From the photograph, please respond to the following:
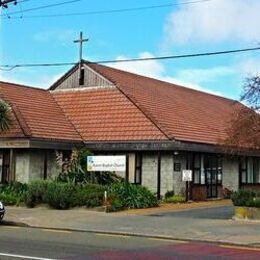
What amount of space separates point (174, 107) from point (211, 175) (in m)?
4.53

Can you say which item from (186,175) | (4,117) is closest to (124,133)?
(186,175)

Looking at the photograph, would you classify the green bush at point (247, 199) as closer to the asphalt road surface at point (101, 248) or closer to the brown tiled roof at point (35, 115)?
the asphalt road surface at point (101, 248)

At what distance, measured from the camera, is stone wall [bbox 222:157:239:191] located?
35.8 meters

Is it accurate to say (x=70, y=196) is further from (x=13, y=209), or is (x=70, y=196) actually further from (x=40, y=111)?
(x=40, y=111)

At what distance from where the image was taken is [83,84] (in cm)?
3762

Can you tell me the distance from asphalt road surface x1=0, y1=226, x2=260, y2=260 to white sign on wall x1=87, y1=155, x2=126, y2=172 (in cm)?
858

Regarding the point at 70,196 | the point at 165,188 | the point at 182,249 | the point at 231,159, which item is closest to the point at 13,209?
the point at 70,196

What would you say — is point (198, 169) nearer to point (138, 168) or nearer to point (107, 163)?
point (138, 168)

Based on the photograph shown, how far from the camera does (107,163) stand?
88.7 feet

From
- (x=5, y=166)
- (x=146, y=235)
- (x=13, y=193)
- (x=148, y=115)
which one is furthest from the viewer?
Answer: (x=148, y=115)

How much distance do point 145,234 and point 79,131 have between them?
1655cm

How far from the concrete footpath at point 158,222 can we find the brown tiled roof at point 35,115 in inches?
200

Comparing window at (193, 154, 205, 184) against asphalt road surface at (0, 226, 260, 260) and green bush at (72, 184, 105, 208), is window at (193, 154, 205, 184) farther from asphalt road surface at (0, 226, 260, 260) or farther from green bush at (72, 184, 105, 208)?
asphalt road surface at (0, 226, 260, 260)

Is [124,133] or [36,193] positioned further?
[124,133]
